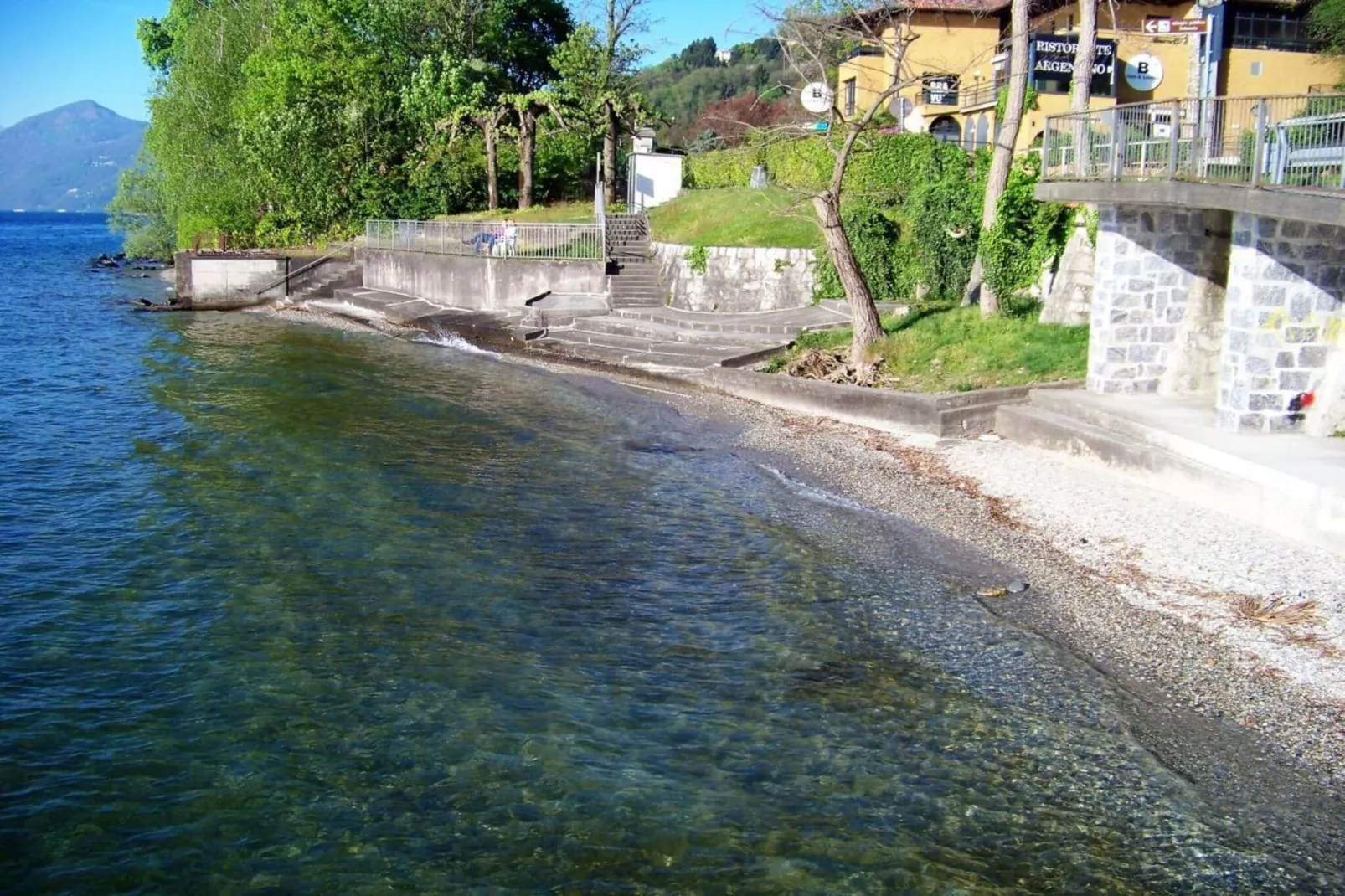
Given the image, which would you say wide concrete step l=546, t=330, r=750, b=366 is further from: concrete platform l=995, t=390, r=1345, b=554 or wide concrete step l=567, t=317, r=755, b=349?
concrete platform l=995, t=390, r=1345, b=554

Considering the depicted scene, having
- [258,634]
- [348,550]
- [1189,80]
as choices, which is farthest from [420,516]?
[1189,80]

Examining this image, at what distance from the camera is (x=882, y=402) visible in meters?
19.6

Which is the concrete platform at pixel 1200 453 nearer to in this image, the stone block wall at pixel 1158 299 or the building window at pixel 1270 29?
the stone block wall at pixel 1158 299

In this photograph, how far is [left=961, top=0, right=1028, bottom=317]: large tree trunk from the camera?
2180cm

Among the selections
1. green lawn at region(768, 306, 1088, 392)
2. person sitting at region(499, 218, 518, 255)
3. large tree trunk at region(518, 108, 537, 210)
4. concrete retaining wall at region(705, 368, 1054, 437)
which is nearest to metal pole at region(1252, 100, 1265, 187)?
concrete retaining wall at region(705, 368, 1054, 437)

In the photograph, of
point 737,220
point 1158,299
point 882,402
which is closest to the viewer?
point 1158,299

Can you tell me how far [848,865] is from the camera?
24.2ft

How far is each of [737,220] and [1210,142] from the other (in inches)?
698

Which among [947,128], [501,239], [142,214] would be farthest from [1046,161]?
[142,214]

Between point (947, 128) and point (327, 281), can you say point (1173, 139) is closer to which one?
point (947, 128)

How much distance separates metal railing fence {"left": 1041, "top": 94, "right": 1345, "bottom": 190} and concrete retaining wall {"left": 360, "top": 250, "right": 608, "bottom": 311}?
51.1 feet

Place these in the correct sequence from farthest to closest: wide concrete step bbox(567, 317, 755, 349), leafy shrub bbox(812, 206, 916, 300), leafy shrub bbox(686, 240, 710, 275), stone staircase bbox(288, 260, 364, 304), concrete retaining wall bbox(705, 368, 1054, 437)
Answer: stone staircase bbox(288, 260, 364, 304), leafy shrub bbox(686, 240, 710, 275), leafy shrub bbox(812, 206, 916, 300), wide concrete step bbox(567, 317, 755, 349), concrete retaining wall bbox(705, 368, 1054, 437)

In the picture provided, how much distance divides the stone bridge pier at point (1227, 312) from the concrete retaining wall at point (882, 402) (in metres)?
1.85

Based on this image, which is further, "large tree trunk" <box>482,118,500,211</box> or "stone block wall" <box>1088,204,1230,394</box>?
"large tree trunk" <box>482,118,500,211</box>
